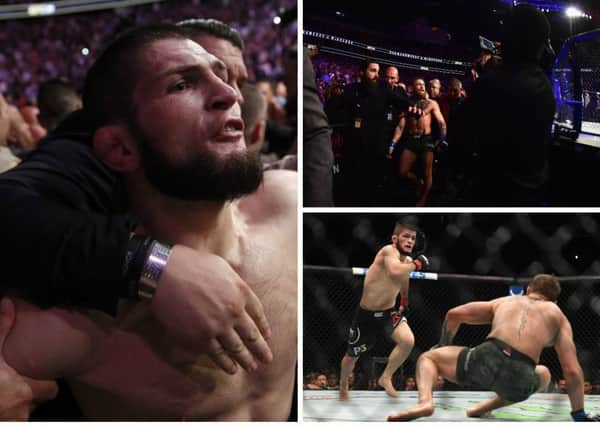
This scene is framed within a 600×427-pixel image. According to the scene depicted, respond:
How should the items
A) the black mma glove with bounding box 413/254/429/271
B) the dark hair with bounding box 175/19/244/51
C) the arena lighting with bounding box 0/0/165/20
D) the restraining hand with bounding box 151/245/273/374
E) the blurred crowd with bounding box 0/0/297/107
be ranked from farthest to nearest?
the blurred crowd with bounding box 0/0/297/107 → the arena lighting with bounding box 0/0/165/20 → the black mma glove with bounding box 413/254/429/271 → the dark hair with bounding box 175/19/244/51 → the restraining hand with bounding box 151/245/273/374

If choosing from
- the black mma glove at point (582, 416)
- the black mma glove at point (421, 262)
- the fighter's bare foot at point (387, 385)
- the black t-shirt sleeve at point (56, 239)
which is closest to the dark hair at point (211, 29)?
the black t-shirt sleeve at point (56, 239)

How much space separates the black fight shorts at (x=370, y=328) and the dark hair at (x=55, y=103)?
4.63 feet

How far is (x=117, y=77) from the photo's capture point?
142cm

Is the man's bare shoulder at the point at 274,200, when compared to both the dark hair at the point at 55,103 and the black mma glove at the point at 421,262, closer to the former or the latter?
the black mma glove at the point at 421,262

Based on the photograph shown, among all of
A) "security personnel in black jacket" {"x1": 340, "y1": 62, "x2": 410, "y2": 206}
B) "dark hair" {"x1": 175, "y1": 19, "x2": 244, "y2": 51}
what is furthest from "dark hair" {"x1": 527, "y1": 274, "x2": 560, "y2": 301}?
"dark hair" {"x1": 175, "y1": 19, "x2": 244, "y2": 51}

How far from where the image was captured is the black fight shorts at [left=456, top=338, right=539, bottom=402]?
5.30 ft

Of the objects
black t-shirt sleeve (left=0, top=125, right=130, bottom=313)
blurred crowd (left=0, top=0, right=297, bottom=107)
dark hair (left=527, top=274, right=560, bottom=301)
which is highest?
blurred crowd (left=0, top=0, right=297, bottom=107)

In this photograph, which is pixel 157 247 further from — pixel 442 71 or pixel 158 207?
pixel 442 71

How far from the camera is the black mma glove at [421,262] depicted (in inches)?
66.2

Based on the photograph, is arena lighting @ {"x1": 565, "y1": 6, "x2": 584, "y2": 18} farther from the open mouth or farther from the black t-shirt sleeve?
the black t-shirt sleeve

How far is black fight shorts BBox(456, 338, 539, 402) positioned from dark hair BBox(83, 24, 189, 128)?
1130mm

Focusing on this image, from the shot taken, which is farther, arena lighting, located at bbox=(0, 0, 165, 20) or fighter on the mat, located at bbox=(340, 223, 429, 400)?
arena lighting, located at bbox=(0, 0, 165, 20)

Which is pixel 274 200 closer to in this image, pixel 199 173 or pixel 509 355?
pixel 199 173

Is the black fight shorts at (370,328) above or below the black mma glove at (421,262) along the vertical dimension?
below
